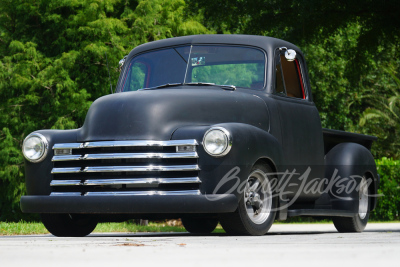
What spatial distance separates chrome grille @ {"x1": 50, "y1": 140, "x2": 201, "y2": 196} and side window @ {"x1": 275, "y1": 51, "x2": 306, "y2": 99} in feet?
6.16

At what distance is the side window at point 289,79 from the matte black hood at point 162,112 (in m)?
0.77

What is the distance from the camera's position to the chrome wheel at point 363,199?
33.8ft

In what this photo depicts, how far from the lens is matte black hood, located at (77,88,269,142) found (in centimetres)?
776

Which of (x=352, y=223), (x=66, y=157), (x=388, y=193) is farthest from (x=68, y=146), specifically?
(x=388, y=193)

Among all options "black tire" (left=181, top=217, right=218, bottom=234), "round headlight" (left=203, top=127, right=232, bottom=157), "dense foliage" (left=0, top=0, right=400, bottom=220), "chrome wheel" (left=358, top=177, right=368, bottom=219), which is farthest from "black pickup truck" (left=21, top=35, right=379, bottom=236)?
"dense foliage" (left=0, top=0, right=400, bottom=220)

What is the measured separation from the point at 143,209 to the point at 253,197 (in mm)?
1156

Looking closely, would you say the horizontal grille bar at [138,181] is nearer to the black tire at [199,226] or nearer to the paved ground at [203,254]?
the paved ground at [203,254]

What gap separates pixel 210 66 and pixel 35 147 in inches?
84.1

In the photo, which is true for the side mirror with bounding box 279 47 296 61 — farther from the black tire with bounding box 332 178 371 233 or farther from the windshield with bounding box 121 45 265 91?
the black tire with bounding box 332 178 371 233

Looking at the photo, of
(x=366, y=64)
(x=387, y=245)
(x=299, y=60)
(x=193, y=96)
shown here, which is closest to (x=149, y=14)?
(x=366, y=64)

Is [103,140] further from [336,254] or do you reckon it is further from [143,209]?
[336,254]

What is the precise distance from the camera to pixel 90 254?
5.50 m

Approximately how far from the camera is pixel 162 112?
781 cm

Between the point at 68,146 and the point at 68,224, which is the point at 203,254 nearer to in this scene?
the point at 68,146
